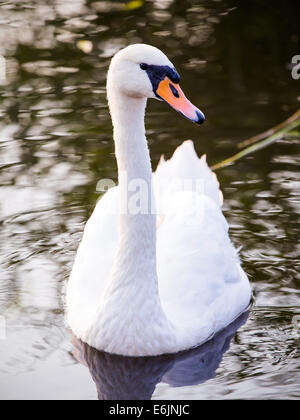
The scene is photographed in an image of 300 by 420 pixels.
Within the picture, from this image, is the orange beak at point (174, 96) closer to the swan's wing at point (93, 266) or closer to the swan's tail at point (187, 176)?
the swan's wing at point (93, 266)

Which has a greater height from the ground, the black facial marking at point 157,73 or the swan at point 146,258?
the black facial marking at point 157,73

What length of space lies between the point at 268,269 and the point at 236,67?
174 inches

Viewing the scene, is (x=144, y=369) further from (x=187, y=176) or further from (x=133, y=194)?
Result: (x=187, y=176)

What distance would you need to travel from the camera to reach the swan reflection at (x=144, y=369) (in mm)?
5316

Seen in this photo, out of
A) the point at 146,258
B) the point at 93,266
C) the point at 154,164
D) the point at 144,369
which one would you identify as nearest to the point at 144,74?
the point at 146,258

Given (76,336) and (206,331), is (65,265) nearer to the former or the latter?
(76,336)

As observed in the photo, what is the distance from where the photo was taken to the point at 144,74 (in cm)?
505

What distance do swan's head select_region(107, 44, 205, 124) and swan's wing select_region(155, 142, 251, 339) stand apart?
133 cm

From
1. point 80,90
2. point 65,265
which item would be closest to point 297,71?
point 80,90

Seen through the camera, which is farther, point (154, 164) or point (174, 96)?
point (154, 164)

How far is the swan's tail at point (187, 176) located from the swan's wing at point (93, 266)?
0.49 meters

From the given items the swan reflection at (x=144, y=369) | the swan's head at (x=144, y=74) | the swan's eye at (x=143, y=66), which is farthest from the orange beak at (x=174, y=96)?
the swan reflection at (x=144, y=369)

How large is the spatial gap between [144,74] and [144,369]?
1898mm

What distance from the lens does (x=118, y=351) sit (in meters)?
5.58
